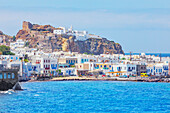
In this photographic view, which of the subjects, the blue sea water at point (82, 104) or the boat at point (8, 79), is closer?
the blue sea water at point (82, 104)

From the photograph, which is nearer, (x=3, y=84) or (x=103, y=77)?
(x=3, y=84)

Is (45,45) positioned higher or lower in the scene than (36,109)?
higher

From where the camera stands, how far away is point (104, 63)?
119438 mm

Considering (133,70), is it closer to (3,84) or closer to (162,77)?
(162,77)

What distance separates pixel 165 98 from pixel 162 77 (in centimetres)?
4806

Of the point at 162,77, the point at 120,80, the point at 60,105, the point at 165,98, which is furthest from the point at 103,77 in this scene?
the point at 60,105

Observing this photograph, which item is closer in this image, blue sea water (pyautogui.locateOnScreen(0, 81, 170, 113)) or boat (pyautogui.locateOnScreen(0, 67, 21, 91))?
blue sea water (pyautogui.locateOnScreen(0, 81, 170, 113))

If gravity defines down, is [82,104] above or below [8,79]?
below

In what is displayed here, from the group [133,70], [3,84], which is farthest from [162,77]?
[3,84]

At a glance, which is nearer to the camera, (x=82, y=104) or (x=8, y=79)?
(x=82, y=104)

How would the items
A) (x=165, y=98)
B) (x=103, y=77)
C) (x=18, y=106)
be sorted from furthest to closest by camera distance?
(x=103, y=77) → (x=165, y=98) → (x=18, y=106)

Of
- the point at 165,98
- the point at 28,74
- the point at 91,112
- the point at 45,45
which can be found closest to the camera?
the point at 91,112

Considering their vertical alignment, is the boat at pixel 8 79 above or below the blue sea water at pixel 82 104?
above

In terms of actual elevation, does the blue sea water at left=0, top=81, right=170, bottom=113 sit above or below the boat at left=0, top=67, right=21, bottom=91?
below
